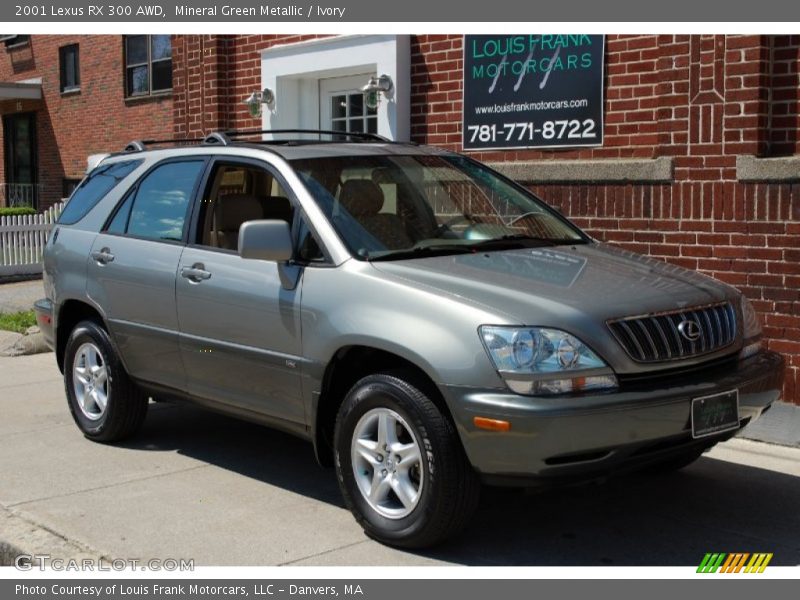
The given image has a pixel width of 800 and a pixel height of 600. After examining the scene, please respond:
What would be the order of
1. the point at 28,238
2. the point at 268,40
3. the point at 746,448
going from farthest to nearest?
the point at 28,238
the point at 268,40
the point at 746,448

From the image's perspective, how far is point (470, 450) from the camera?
444 cm

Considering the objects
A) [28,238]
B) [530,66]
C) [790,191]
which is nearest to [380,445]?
[790,191]

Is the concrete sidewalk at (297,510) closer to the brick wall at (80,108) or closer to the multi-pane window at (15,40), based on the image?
the brick wall at (80,108)

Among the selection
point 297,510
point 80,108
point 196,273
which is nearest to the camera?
point 297,510

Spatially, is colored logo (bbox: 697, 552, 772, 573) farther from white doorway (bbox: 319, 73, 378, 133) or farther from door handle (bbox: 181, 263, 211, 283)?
white doorway (bbox: 319, 73, 378, 133)

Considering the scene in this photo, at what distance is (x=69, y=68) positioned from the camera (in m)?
24.0

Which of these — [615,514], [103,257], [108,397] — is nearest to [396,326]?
[615,514]

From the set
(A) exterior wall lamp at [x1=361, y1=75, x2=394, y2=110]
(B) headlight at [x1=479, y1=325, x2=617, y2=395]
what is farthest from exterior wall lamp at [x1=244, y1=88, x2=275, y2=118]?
(B) headlight at [x1=479, y1=325, x2=617, y2=395]

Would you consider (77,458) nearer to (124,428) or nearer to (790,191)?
(124,428)

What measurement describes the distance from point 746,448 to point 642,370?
2506 mm

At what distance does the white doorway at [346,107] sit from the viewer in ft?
37.5

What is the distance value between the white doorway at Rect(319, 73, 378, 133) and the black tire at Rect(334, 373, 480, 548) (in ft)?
22.2

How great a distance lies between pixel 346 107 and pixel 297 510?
705cm

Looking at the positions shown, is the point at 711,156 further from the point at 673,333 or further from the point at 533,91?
the point at 673,333
